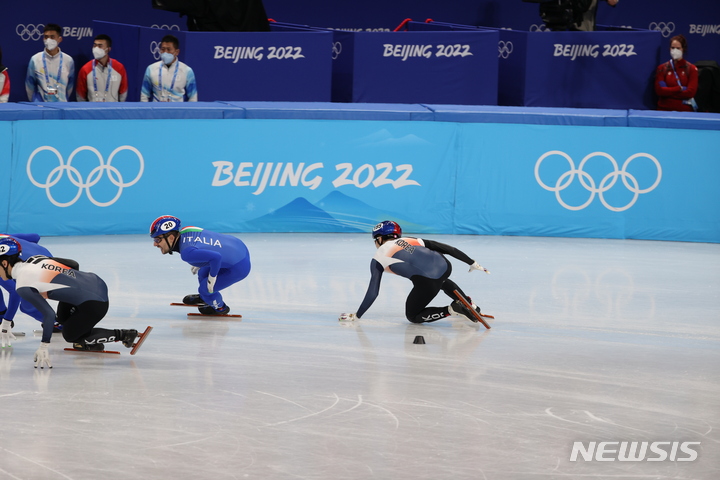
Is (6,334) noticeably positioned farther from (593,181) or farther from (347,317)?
(593,181)

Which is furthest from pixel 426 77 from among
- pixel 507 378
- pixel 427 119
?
pixel 507 378

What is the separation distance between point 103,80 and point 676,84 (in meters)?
8.65

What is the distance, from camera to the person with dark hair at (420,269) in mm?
9445

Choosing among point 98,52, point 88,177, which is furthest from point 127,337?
point 98,52

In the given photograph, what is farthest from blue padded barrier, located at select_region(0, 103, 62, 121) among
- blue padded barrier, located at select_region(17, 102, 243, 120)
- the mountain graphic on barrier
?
the mountain graphic on barrier

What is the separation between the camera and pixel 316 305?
10.2 meters

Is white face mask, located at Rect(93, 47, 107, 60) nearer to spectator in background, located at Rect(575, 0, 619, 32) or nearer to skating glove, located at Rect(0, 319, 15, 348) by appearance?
skating glove, located at Rect(0, 319, 15, 348)

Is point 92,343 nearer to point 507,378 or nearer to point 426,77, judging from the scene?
point 507,378

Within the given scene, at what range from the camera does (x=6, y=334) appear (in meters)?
8.53

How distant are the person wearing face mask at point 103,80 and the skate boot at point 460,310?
728 cm

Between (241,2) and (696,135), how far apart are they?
7205mm

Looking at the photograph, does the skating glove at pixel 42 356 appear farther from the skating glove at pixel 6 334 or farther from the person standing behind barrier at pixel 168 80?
the person standing behind barrier at pixel 168 80

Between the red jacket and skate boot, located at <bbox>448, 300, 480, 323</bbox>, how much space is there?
771 centimetres

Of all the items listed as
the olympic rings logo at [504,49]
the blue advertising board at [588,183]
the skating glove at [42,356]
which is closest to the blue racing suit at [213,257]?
the skating glove at [42,356]
